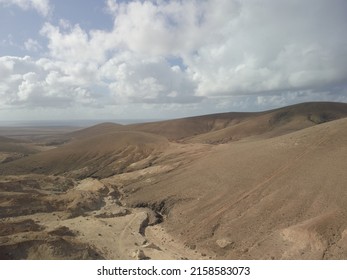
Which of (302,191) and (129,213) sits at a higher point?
(302,191)

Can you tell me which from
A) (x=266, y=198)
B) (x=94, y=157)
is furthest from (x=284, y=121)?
(x=266, y=198)

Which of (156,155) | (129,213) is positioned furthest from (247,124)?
(129,213)

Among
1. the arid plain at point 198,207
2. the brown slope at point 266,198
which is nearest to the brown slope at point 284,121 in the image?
the arid plain at point 198,207

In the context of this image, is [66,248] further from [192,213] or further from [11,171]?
[11,171]

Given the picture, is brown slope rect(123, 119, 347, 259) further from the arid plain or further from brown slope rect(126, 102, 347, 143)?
brown slope rect(126, 102, 347, 143)

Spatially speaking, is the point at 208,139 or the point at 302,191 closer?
the point at 302,191

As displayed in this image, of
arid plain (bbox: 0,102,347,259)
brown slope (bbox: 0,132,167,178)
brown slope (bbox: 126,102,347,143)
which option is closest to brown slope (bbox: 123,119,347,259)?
arid plain (bbox: 0,102,347,259)

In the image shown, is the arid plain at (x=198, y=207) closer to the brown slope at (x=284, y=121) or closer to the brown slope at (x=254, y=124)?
the brown slope at (x=254, y=124)

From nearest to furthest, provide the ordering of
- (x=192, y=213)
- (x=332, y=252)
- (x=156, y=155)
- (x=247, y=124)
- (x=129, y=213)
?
(x=332, y=252), (x=192, y=213), (x=129, y=213), (x=156, y=155), (x=247, y=124)
